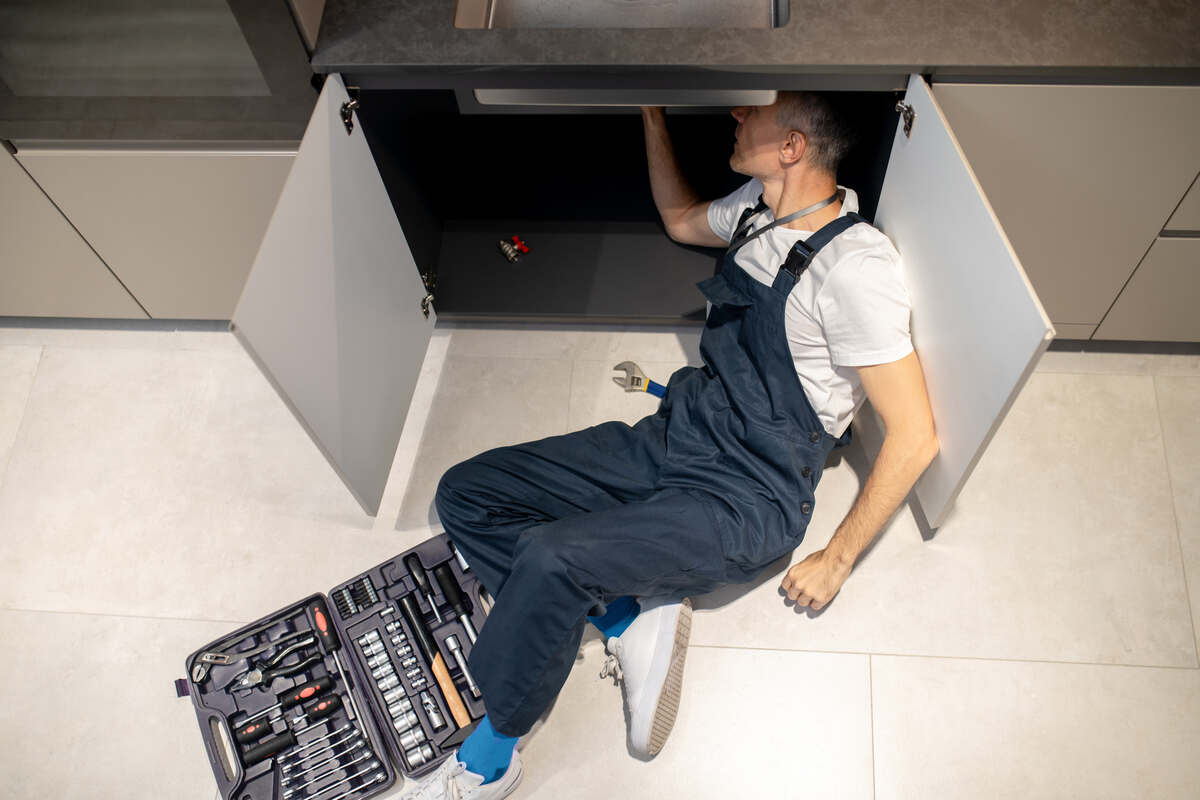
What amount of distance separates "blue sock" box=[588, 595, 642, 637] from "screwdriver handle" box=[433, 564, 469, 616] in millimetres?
259

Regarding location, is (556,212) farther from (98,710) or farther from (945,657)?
(98,710)

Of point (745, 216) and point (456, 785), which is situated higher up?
point (745, 216)

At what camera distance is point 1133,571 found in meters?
1.84

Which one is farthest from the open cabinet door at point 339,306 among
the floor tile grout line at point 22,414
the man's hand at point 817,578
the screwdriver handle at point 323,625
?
the floor tile grout line at point 22,414

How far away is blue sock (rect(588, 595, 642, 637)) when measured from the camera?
1762 millimetres

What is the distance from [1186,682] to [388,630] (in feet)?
4.92

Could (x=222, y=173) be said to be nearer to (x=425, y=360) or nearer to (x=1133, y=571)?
(x=425, y=360)

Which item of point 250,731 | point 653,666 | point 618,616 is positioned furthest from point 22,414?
point 653,666

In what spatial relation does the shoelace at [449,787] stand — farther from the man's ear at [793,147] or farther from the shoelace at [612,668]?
the man's ear at [793,147]

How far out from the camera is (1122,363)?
81.0 inches

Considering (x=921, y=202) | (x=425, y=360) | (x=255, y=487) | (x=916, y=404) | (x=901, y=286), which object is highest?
(x=921, y=202)

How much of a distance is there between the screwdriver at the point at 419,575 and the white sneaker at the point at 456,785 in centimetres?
30

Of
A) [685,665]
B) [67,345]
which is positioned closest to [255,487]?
[67,345]

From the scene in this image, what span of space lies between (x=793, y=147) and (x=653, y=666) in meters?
0.94
